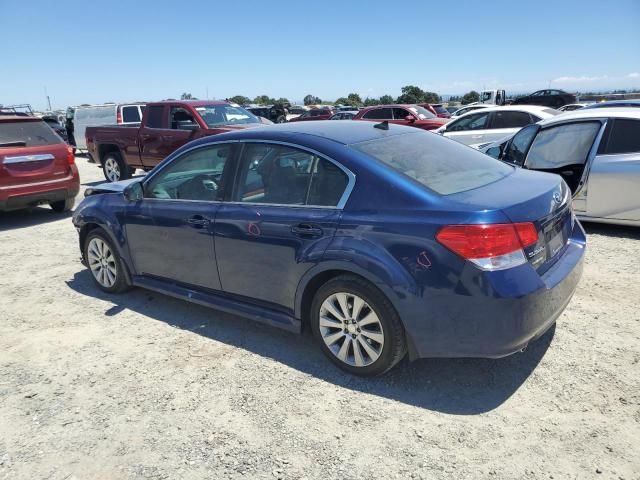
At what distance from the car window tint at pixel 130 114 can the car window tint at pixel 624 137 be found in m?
14.7

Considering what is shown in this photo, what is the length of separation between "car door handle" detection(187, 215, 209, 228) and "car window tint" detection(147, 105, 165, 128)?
7547 millimetres

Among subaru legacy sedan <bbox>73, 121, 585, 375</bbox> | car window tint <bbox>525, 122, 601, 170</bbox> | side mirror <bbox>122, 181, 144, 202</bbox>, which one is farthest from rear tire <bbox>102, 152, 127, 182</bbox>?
car window tint <bbox>525, 122, 601, 170</bbox>

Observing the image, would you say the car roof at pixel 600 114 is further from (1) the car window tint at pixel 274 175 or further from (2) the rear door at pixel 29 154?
(2) the rear door at pixel 29 154

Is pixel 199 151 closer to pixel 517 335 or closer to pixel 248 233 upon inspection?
pixel 248 233

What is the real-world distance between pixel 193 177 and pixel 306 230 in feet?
4.57

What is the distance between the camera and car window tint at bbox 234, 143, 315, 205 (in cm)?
339

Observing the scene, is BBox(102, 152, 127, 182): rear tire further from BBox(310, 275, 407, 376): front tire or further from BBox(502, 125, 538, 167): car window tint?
BBox(310, 275, 407, 376): front tire

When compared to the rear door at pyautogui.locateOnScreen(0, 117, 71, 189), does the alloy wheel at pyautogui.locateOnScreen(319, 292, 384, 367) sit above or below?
below

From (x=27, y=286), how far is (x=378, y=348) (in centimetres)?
421

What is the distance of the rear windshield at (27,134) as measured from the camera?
26.3 ft

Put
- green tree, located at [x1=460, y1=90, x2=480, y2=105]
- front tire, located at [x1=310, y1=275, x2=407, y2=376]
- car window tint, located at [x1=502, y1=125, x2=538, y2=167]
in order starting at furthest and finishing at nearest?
green tree, located at [x1=460, y1=90, x2=480, y2=105], car window tint, located at [x1=502, y1=125, x2=538, y2=167], front tire, located at [x1=310, y1=275, x2=407, y2=376]

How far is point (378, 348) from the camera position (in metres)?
3.11

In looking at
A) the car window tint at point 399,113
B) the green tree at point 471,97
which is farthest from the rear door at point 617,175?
the green tree at point 471,97

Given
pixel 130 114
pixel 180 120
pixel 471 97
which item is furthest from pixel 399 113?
pixel 471 97
